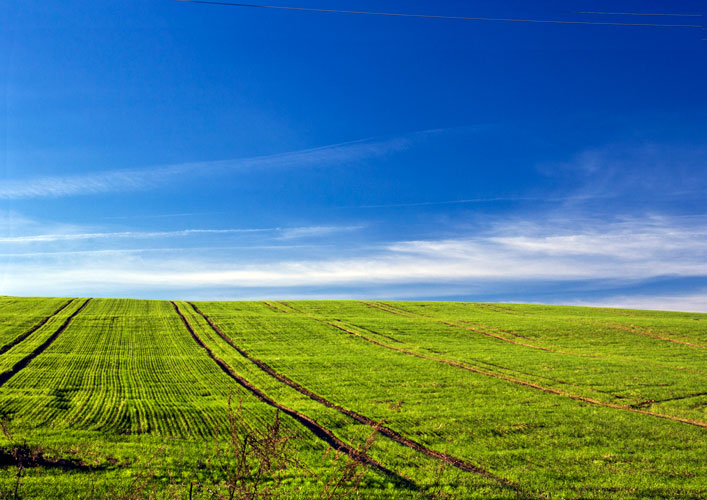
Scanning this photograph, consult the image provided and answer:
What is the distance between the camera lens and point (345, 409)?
24766 millimetres

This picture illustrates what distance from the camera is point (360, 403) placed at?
2589 centimetres

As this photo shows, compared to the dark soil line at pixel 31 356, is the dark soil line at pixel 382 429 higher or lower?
lower

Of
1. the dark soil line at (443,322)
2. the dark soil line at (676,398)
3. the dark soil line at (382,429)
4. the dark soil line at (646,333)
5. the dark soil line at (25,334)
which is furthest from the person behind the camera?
→ the dark soil line at (646,333)

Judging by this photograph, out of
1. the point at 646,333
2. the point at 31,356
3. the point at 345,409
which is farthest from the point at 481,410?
the point at 646,333

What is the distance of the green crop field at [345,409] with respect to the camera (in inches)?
550

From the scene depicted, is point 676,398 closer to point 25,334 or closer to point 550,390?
point 550,390

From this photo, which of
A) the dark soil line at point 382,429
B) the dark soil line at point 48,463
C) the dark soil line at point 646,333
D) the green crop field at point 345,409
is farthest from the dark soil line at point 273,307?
the dark soil line at point 48,463

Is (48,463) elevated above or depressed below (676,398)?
above

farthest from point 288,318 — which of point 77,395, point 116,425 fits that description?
point 116,425

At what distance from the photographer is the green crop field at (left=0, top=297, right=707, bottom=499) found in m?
14.0

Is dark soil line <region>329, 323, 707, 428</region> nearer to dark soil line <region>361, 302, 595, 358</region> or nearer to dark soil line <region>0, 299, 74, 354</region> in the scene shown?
dark soil line <region>361, 302, 595, 358</region>

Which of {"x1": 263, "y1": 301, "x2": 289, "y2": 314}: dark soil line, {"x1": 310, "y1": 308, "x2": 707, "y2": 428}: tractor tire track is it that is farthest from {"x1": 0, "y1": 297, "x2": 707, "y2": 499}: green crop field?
{"x1": 263, "y1": 301, "x2": 289, "y2": 314}: dark soil line

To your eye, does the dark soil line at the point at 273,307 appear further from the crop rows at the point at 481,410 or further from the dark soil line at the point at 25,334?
the dark soil line at the point at 25,334

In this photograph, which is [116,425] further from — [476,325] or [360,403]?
[476,325]
